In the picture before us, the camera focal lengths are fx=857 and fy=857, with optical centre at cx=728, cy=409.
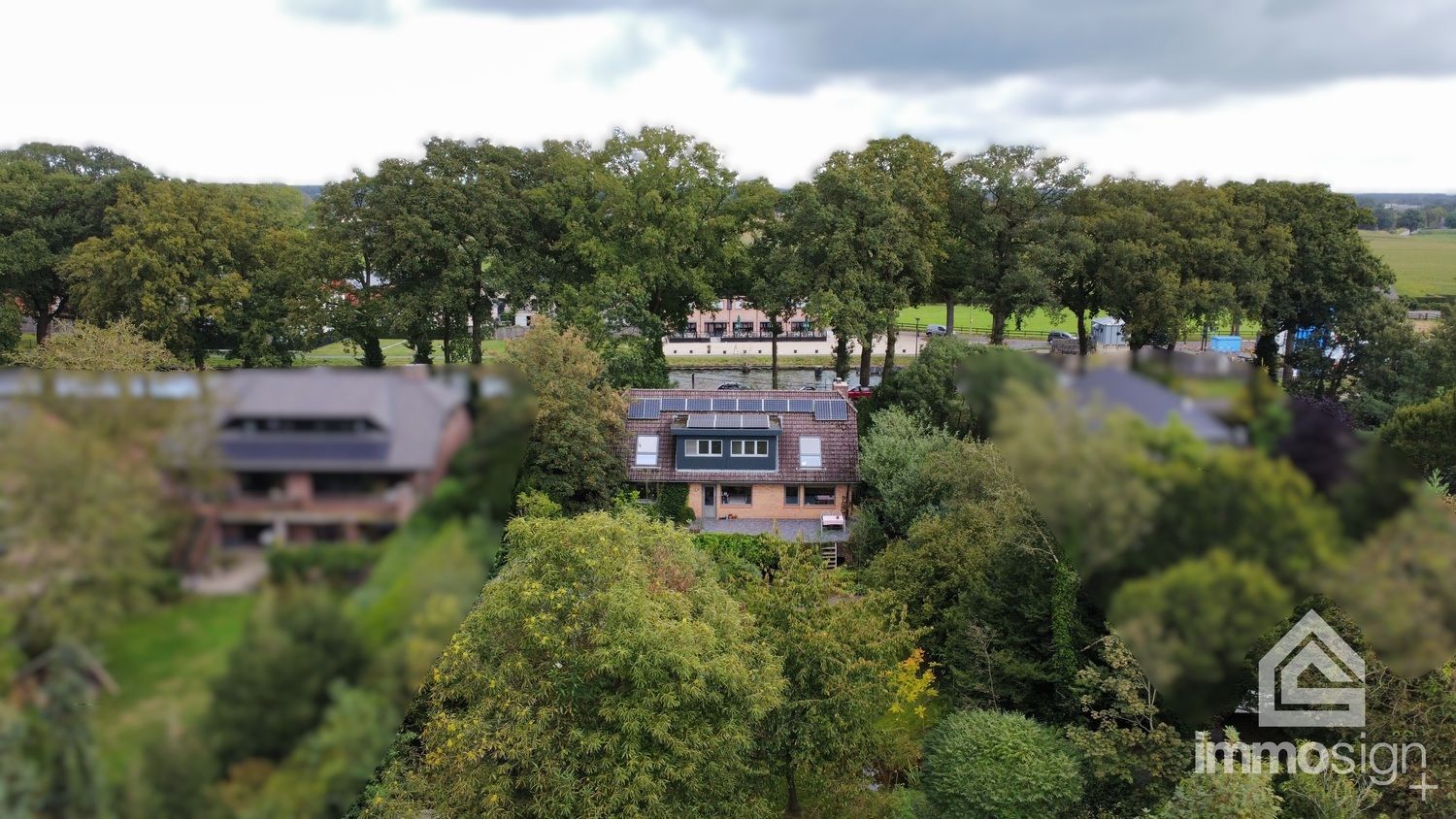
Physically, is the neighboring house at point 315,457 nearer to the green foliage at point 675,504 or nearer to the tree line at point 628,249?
the green foliage at point 675,504

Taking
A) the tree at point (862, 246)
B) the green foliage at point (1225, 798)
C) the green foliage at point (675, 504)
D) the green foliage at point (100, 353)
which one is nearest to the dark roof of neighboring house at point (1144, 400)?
the green foliage at point (1225, 798)

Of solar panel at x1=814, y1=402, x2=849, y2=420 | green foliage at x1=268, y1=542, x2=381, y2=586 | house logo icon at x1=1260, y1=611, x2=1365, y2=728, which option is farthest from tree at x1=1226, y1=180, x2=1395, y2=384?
green foliage at x1=268, y1=542, x2=381, y2=586

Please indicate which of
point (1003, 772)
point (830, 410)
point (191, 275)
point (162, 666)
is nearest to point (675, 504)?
point (830, 410)

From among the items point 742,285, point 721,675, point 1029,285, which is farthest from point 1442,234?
point 721,675

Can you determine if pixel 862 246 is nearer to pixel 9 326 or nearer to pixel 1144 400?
pixel 1144 400

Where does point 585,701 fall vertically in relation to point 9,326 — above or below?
below

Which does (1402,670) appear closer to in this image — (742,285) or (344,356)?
(742,285)
